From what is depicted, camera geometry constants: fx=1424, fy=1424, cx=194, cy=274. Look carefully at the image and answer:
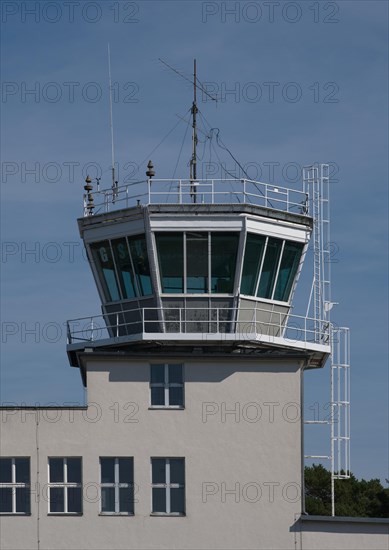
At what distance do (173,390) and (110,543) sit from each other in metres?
4.84

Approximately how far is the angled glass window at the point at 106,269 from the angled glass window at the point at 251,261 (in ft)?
13.4

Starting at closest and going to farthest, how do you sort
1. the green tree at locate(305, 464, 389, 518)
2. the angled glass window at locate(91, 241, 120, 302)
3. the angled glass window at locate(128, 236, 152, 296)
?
the angled glass window at locate(128, 236, 152, 296)
the angled glass window at locate(91, 241, 120, 302)
the green tree at locate(305, 464, 389, 518)

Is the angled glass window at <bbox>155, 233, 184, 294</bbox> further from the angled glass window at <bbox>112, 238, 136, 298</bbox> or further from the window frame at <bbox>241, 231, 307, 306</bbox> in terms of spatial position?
the window frame at <bbox>241, 231, 307, 306</bbox>

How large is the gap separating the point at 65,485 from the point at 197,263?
780 cm

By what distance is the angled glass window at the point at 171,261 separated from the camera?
43.3 m

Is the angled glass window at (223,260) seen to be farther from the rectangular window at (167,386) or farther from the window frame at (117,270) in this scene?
the rectangular window at (167,386)

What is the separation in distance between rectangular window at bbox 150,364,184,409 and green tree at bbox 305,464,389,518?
4092 centimetres

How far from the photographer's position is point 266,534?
41344 millimetres

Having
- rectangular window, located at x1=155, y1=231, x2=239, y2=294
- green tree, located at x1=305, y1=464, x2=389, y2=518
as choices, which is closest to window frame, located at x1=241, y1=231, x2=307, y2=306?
rectangular window, located at x1=155, y1=231, x2=239, y2=294

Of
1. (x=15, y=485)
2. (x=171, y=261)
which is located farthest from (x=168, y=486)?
(x=171, y=261)

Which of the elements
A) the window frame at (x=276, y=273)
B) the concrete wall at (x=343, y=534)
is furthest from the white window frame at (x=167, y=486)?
the window frame at (x=276, y=273)

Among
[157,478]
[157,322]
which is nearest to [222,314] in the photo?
[157,322]

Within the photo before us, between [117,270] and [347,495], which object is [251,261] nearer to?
[117,270]

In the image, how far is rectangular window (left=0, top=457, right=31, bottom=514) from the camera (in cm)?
4128
